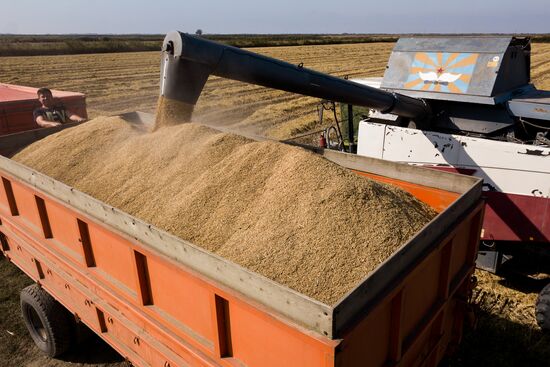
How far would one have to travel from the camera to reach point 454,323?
10.4 feet

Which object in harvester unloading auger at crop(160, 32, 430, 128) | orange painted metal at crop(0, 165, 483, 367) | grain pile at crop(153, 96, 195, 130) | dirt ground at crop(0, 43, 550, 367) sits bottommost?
dirt ground at crop(0, 43, 550, 367)

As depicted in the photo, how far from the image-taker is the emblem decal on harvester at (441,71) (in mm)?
5203

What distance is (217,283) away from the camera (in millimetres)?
2186

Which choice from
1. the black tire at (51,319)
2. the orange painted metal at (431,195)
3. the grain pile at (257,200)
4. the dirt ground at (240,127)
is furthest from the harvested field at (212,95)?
the black tire at (51,319)

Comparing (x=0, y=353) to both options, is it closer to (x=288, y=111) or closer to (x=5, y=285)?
(x=5, y=285)

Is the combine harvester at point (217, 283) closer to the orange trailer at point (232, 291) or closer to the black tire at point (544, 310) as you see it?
the orange trailer at point (232, 291)


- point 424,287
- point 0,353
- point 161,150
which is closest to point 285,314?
point 424,287

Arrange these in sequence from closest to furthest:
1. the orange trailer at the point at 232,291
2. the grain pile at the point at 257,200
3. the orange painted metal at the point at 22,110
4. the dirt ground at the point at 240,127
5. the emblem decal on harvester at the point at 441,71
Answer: the orange trailer at the point at 232,291 < the grain pile at the point at 257,200 < the dirt ground at the point at 240,127 < the emblem decal on harvester at the point at 441,71 < the orange painted metal at the point at 22,110

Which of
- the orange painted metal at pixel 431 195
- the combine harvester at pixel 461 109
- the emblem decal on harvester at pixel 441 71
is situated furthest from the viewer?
the emblem decal on harvester at pixel 441 71

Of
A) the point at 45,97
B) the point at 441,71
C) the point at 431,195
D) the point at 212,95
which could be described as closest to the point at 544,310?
the point at 431,195

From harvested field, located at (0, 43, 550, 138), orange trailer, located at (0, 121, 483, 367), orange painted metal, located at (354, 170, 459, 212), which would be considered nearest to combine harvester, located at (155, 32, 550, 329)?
orange trailer, located at (0, 121, 483, 367)

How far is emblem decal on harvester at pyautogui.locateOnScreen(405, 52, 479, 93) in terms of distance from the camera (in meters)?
5.20

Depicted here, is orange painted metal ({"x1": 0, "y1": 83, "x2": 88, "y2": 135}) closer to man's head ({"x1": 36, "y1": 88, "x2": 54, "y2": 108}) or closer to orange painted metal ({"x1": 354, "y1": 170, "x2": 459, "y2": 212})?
Result: man's head ({"x1": 36, "y1": 88, "x2": 54, "y2": 108})

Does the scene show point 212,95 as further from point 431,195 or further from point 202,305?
point 202,305
